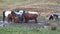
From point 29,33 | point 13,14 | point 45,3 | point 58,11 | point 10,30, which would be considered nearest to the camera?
point 29,33

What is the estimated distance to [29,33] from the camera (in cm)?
1656

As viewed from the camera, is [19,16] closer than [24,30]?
No

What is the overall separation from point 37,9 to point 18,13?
9.62 metres

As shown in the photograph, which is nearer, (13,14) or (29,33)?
(29,33)

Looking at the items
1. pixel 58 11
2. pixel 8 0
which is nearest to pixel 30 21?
pixel 58 11

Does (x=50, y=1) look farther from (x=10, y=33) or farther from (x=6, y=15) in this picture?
(x=10, y=33)

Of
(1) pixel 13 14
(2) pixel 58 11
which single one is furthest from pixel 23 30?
(2) pixel 58 11

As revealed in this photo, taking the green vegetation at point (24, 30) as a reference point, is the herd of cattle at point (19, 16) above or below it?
above

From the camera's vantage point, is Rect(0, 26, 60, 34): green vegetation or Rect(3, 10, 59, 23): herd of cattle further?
Rect(3, 10, 59, 23): herd of cattle

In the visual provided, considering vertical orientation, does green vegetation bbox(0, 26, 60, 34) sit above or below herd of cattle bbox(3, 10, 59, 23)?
below

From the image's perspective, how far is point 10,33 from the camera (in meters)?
16.7

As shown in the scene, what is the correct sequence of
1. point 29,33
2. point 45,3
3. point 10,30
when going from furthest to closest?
point 45,3 < point 10,30 < point 29,33

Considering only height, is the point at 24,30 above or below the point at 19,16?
below

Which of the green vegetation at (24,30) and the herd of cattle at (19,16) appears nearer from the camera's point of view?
the green vegetation at (24,30)
